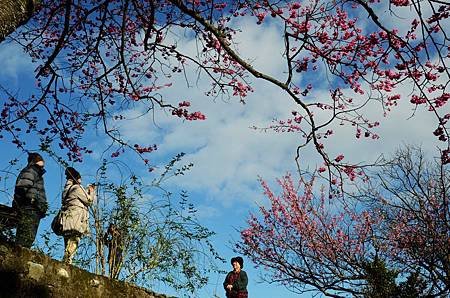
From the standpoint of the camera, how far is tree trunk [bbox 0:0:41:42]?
2275 millimetres

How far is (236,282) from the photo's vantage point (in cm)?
734

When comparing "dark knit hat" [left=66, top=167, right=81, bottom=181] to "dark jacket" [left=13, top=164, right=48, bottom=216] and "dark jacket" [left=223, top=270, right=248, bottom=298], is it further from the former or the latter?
"dark jacket" [left=223, top=270, right=248, bottom=298]

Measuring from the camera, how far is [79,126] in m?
5.54

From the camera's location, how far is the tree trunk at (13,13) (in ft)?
7.47

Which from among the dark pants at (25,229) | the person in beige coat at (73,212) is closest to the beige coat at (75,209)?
the person in beige coat at (73,212)

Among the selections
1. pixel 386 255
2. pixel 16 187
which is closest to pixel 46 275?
pixel 16 187

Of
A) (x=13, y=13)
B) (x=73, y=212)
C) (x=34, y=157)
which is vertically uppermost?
(x=34, y=157)

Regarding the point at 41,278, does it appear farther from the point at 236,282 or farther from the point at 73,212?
the point at 236,282

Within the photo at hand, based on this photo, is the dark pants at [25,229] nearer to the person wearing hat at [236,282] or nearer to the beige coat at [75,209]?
the beige coat at [75,209]

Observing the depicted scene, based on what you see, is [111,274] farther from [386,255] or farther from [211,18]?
[386,255]

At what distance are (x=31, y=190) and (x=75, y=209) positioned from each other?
656mm

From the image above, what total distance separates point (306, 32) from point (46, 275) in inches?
113

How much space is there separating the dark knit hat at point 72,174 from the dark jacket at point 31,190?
39 cm

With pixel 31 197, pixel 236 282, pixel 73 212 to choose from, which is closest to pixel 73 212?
pixel 73 212
